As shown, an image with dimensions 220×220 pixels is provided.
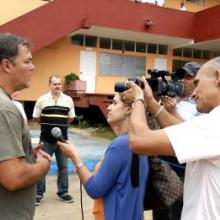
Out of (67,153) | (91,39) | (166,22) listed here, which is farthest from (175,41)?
(67,153)

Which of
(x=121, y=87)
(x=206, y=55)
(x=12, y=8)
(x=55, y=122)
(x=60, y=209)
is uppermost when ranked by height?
(x=12, y=8)

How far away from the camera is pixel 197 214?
1.75 meters

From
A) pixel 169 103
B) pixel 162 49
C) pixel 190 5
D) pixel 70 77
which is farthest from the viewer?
pixel 190 5

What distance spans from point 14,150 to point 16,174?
0.12m

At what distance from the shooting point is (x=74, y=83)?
1343 cm

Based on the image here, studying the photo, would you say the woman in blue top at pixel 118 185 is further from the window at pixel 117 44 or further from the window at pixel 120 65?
the window at pixel 117 44

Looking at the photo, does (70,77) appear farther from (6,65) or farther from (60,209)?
(6,65)

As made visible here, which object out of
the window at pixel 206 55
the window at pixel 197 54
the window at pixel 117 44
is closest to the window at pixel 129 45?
the window at pixel 117 44

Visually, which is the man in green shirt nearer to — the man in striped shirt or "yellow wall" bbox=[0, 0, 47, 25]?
the man in striped shirt

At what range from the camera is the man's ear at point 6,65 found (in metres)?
2.15

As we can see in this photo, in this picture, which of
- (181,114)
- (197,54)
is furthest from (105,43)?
(181,114)

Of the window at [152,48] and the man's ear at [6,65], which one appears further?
the window at [152,48]

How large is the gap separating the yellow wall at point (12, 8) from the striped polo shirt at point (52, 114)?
25.1 ft

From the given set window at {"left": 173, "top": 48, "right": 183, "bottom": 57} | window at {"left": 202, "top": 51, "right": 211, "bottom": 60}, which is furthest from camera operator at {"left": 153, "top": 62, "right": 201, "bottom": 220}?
window at {"left": 202, "top": 51, "right": 211, "bottom": 60}
